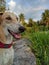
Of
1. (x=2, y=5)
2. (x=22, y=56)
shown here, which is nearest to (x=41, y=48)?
(x=22, y=56)

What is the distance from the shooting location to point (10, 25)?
270 inches

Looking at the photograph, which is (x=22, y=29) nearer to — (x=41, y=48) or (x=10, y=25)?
(x=10, y=25)

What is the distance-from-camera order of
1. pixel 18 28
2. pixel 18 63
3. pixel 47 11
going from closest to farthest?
pixel 18 28 → pixel 18 63 → pixel 47 11

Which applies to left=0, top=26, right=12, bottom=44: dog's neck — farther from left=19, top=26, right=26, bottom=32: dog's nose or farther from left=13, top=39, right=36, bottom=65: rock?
left=13, top=39, right=36, bottom=65: rock

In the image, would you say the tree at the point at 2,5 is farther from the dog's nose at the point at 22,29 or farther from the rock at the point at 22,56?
the dog's nose at the point at 22,29

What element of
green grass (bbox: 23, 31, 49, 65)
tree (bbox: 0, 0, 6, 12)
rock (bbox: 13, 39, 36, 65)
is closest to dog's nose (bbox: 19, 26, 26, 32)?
rock (bbox: 13, 39, 36, 65)

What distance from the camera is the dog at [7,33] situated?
22.2 feet

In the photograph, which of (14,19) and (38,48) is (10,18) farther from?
(38,48)

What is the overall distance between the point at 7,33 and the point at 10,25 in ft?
0.61

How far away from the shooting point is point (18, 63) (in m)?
9.11

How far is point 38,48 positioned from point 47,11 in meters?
39.5

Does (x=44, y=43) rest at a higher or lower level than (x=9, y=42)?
lower

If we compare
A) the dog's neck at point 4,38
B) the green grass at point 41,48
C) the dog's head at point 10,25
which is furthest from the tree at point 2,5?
the dog's neck at point 4,38

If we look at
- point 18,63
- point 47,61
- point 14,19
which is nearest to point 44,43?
point 47,61
